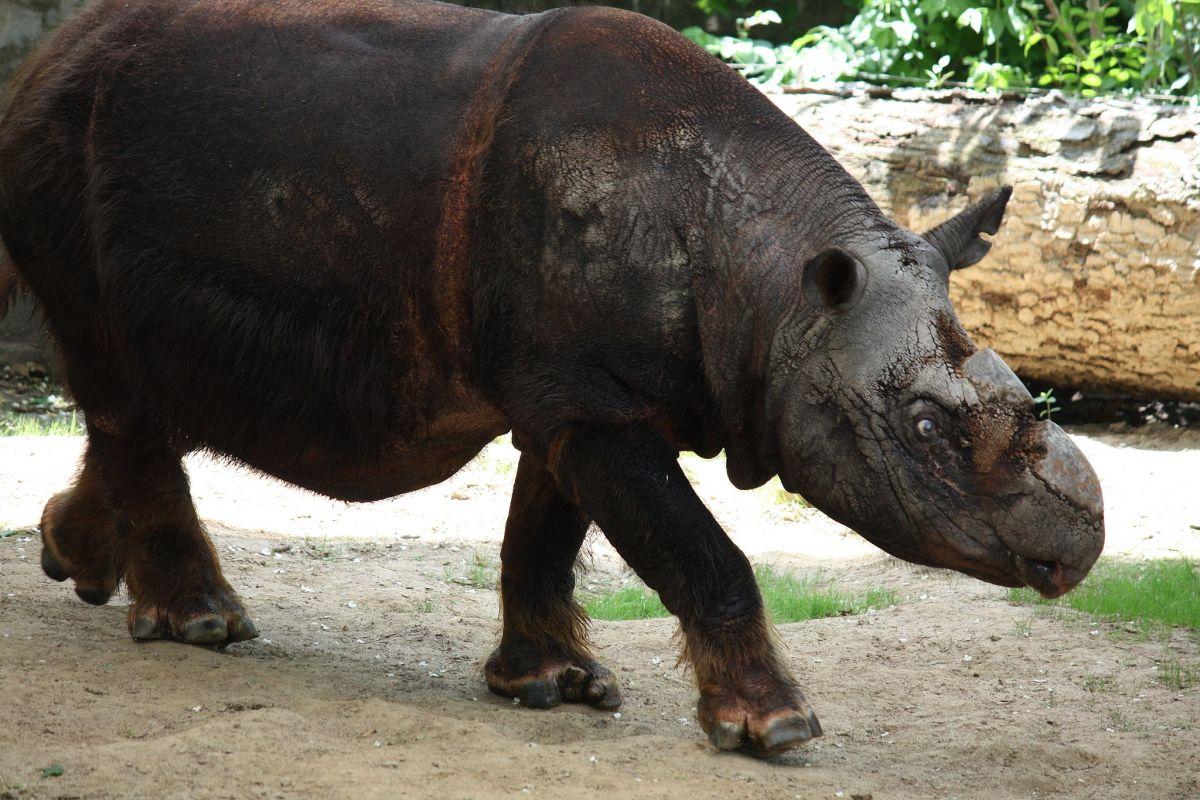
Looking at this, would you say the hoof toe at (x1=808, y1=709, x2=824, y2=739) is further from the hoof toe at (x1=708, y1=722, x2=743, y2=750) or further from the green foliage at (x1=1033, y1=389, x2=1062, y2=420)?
the green foliage at (x1=1033, y1=389, x2=1062, y2=420)

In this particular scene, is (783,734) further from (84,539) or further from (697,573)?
(84,539)

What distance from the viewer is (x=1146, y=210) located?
8648 millimetres

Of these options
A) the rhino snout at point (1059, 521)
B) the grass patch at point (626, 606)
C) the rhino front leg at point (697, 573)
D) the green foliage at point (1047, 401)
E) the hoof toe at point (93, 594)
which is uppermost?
the rhino snout at point (1059, 521)

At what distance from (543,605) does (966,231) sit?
1.86m

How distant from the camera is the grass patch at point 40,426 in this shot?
28.4 feet

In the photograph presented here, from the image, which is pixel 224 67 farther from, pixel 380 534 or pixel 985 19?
pixel 985 19

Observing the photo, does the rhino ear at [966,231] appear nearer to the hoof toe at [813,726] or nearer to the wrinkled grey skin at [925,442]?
the wrinkled grey skin at [925,442]

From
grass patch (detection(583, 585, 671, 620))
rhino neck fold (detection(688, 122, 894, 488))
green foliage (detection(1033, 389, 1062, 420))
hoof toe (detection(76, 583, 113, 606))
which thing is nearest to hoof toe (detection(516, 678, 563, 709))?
rhino neck fold (detection(688, 122, 894, 488))

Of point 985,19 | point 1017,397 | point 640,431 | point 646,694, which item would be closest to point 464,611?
point 646,694

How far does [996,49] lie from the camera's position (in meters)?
10.9

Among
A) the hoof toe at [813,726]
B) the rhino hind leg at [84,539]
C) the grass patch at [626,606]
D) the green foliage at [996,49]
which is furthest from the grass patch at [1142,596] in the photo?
the green foliage at [996,49]

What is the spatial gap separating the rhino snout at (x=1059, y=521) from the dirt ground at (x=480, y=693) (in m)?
0.78

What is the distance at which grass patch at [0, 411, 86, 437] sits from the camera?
8648mm

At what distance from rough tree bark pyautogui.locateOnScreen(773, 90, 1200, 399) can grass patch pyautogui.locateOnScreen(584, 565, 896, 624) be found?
11.7 feet
